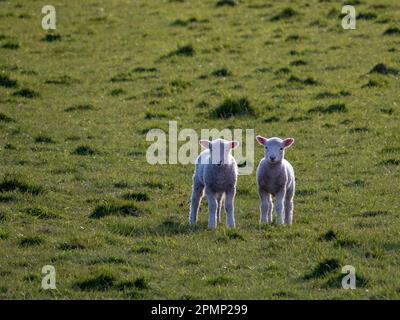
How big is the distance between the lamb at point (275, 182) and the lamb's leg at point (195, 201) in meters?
0.91

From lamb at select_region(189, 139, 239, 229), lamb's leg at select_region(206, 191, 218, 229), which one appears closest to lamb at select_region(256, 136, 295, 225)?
lamb at select_region(189, 139, 239, 229)

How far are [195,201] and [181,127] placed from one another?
6.53 metres

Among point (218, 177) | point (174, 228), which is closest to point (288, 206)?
point (218, 177)

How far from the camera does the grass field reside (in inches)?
481

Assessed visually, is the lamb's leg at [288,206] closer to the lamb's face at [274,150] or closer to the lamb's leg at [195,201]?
the lamb's face at [274,150]

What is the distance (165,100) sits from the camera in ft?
75.7

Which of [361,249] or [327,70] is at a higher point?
[327,70]

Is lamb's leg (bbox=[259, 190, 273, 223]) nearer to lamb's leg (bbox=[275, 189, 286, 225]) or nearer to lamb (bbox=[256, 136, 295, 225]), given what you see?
lamb (bbox=[256, 136, 295, 225])

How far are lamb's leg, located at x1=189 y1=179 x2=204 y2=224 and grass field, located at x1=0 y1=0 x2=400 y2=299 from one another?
222mm

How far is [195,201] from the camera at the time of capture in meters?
14.6

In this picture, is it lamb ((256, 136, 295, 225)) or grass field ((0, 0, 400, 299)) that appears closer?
grass field ((0, 0, 400, 299))
